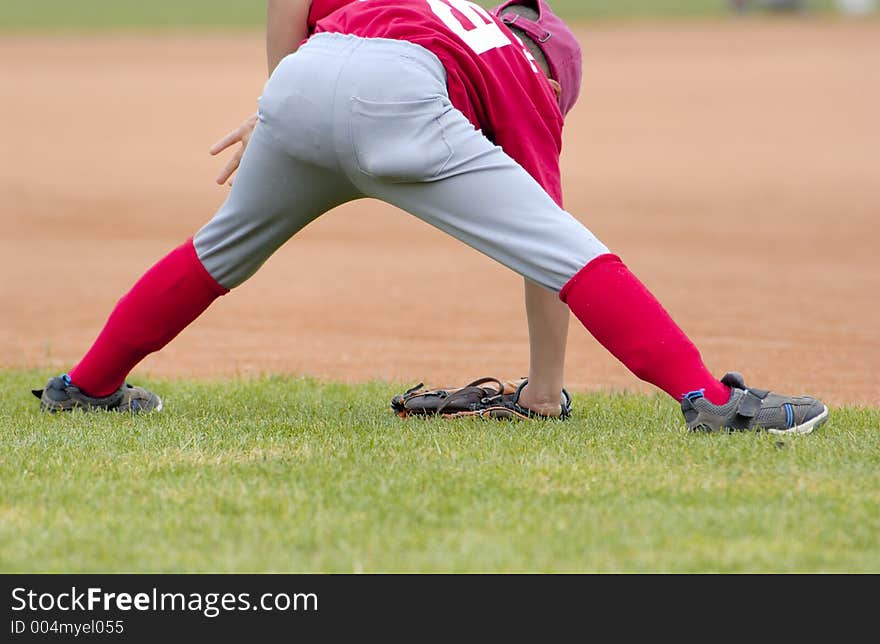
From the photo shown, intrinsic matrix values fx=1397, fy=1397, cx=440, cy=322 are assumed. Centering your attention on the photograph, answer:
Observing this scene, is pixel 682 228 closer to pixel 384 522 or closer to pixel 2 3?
pixel 384 522

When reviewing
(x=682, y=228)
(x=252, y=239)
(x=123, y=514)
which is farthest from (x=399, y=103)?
(x=682, y=228)

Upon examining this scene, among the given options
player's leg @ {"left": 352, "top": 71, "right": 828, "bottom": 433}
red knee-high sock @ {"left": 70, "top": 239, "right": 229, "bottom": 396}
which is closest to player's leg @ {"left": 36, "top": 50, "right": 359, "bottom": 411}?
red knee-high sock @ {"left": 70, "top": 239, "right": 229, "bottom": 396}

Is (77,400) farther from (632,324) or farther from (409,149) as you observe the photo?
(632,324)

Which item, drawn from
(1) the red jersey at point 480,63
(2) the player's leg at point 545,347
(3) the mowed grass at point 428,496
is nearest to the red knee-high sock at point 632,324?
(3) the mowed grass at point 428,496

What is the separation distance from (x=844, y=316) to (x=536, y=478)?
455 centimetres

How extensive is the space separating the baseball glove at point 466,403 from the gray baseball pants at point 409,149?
766mm

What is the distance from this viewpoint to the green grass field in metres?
33.1

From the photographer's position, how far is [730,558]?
2.80 meters

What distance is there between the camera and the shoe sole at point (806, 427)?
381 centimetres

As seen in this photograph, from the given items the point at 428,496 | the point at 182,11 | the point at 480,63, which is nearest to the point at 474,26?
the point at 480,63

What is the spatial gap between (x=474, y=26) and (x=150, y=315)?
1.32m

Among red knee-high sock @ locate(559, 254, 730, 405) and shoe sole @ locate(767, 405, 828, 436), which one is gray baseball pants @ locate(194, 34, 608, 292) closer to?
red knee-high sock @ locate(559, 254, 730, 405)

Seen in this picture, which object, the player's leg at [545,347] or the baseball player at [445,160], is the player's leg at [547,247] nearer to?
the baseball player at [445,160]

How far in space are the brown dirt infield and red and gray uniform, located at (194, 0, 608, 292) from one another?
2.03 metres
